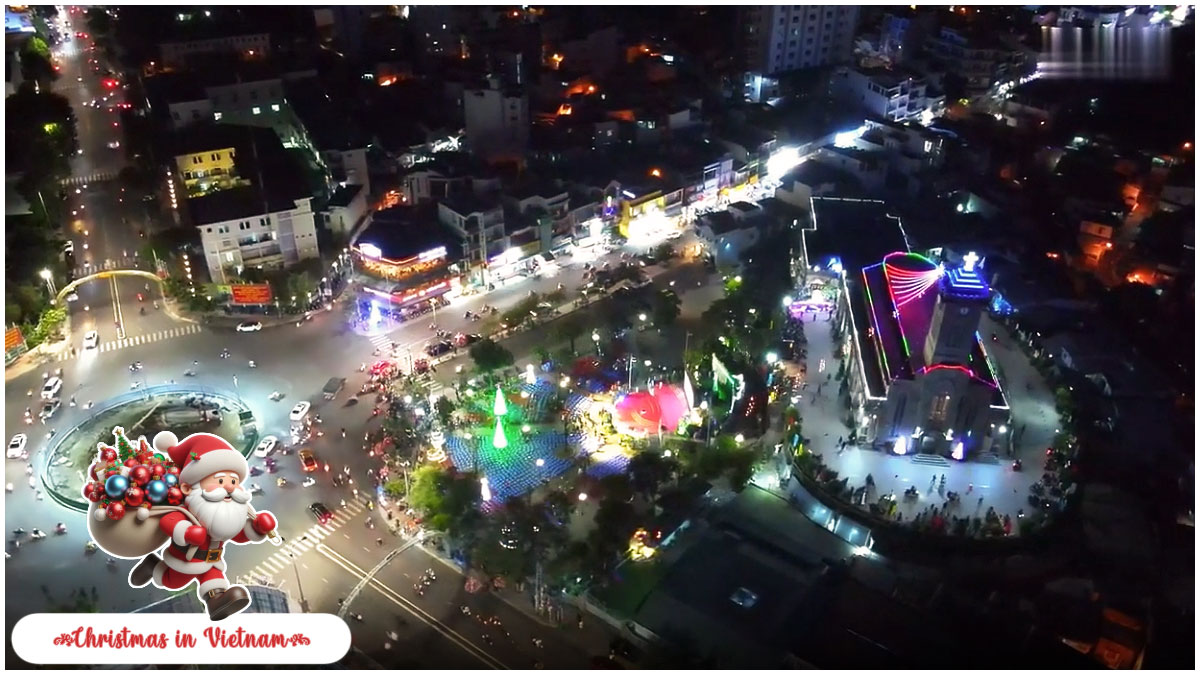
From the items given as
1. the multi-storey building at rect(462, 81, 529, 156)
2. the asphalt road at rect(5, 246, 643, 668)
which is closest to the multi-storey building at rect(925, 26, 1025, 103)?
the multi-storey building at rect(462, 81, 529, 156)

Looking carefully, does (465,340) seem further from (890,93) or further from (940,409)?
(890,93)

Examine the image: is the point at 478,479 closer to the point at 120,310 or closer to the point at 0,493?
the point at 0,493

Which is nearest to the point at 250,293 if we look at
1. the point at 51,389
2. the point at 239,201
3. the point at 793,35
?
the point at 239,201

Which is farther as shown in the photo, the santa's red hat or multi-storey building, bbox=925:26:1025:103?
multi-storey building, bbox=925:26:1025:103

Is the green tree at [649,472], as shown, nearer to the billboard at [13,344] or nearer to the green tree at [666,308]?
the green tree at [666,308]

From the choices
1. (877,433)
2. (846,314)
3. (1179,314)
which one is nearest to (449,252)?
(846,314)

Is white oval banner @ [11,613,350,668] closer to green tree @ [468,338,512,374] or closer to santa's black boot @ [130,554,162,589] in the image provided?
santa's black boot @ [130,554,162,589]
